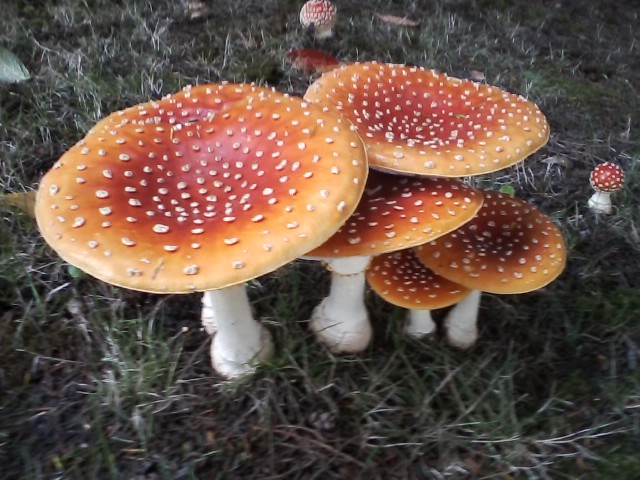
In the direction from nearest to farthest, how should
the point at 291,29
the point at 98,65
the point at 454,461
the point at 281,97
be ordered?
the point at 281,97
the point at 454,461
the point at 98,65
the point at 291,29

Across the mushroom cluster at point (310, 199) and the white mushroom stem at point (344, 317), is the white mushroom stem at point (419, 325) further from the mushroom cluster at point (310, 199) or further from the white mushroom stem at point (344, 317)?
the white mushroom stem at point (344, 317)

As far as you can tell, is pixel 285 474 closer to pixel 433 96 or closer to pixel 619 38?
pixel 433 96

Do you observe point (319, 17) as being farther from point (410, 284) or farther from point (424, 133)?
point (410, 284)

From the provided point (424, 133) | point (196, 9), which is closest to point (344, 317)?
point (424, 133)

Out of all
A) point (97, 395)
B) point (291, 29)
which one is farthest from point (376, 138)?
point (291, 29)

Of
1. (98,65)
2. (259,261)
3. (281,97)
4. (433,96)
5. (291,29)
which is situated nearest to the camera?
(259,261)

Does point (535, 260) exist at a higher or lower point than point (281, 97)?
lower

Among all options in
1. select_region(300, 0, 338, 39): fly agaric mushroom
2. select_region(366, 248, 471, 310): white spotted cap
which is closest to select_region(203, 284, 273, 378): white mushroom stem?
select_region(366, 248, 471, 310): white spotted cap
